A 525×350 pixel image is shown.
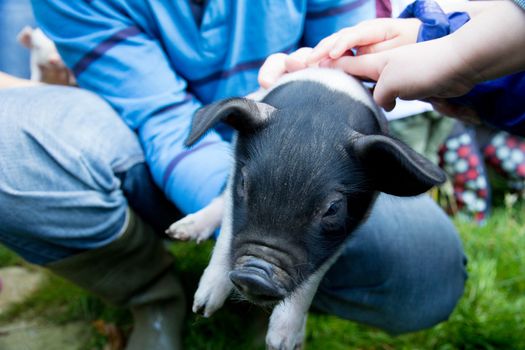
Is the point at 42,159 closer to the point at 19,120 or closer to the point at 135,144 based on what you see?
the point at 19,120

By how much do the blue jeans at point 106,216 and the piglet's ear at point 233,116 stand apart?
0.47 m

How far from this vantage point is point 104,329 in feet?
7.00

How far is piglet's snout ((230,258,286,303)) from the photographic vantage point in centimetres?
115

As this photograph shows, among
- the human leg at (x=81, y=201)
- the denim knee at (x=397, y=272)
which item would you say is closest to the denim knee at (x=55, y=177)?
the human leg at (x=81, y=201)

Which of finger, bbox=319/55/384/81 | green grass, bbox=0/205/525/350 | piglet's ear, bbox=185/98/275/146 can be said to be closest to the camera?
piglet's ear, bbox=185/98/275/146

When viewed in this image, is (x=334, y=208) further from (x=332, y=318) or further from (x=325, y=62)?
(x=332, y=318)

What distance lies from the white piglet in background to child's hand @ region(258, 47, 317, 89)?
143 cm

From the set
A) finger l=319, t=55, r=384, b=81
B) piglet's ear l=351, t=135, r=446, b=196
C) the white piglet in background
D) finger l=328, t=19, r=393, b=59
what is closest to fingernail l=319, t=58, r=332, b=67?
finger l=319, t=55, r=384, b=81

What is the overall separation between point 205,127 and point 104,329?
1179 mm

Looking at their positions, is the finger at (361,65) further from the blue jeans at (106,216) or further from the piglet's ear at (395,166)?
the blue jeans at (106,216)

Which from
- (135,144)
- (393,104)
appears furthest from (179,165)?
(393,104)

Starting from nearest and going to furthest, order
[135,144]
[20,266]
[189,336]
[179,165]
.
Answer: [179,165] < [135,144] < [189,336] < [20,266]

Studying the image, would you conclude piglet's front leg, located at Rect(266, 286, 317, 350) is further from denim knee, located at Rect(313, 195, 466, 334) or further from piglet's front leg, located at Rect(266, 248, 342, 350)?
denim knee, located at Rect(313, 195, 466, 334)

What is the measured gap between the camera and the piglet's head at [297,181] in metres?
1.20
